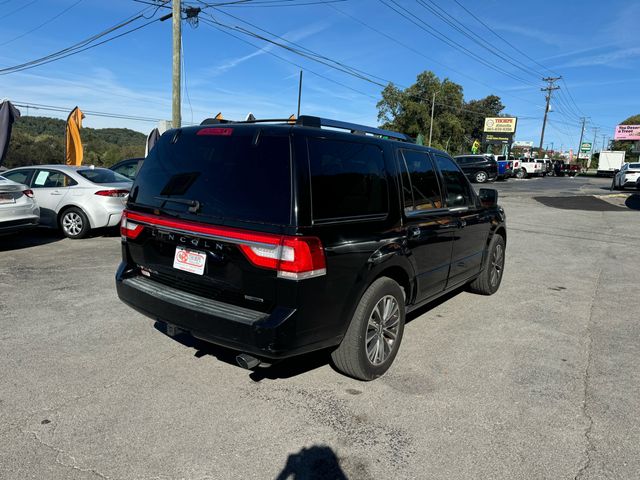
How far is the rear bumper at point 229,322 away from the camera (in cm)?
283

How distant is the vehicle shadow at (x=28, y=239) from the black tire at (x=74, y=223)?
11.0 inches

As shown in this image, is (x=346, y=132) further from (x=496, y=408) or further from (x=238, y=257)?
(x=496, y=408)

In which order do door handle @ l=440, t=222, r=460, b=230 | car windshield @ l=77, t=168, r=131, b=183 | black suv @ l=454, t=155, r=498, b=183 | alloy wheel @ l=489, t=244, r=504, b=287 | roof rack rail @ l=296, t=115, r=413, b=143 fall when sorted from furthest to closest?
black suv @ l=454, t=155, r=498, b=183 < car windshield @ l=77, t=168, r=131, b=183 < alloy wheel @ l=489, t=244, r=504, b=287 < door handle @ l=440, t=222, r=460, b=230 < roof rack rail @ l=296, t=115, r=413, b=143

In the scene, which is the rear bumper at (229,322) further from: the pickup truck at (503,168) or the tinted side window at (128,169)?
the pickup truck at (503,168)

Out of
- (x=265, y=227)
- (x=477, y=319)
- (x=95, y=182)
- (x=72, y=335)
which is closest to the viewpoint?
(x=265, y=227)

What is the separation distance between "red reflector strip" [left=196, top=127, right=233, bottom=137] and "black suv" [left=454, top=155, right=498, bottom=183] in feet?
103

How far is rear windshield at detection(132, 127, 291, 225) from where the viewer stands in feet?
9.72

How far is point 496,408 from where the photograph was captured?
3.28m

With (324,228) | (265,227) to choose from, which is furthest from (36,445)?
(324,228)

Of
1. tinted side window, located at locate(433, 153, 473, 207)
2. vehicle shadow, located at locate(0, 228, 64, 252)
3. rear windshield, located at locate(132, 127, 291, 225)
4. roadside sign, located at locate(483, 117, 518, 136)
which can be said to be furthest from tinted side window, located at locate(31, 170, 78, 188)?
roadside sign, located at locate(483, 117, 518, 136)

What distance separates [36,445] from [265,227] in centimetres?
184

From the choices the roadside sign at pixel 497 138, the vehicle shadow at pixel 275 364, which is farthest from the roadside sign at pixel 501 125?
the vehicle shadow at pixel 275 364

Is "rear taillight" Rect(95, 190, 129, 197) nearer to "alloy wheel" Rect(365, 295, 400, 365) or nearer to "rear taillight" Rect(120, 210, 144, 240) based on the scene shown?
"rear taillight" Rect(120, 210, 144, 240)

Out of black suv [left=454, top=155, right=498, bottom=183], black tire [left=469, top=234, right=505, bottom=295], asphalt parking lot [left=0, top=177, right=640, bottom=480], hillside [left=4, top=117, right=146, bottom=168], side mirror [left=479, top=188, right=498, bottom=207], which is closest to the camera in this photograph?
asphalt parking lot [left=0, top=177, right=640, bottom=480]
